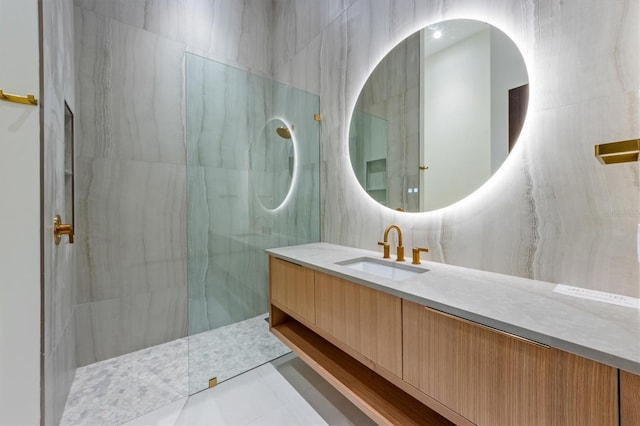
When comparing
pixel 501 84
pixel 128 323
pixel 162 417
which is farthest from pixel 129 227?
pixel 501 84

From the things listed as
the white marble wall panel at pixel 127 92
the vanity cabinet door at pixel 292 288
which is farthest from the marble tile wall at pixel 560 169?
the white marble wall panel at pixel 127 92

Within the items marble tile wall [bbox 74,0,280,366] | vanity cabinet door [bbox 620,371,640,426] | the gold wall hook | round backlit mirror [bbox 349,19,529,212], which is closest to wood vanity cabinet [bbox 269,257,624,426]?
vanity cabinet door [bbox 620,371,640,426]

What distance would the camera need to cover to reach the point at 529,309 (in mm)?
818

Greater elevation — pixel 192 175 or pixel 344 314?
pixel 192 175

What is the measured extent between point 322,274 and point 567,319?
0.98 meters

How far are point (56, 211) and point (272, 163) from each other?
1.31 meters

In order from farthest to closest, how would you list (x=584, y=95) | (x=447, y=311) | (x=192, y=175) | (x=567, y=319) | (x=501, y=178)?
1. (x=192, y=175)
2. (x=501, y=178)
3. (x=584, y=95)
4. (x=447, y=311)
5. (x=567, y=319)

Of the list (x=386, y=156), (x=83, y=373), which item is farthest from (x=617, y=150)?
(x=83, y=373)

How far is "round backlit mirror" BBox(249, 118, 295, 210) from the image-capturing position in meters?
2.03

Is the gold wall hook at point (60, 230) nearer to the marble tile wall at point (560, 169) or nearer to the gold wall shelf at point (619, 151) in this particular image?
the marble tile wall at point (560, 169)

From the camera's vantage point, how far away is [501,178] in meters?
1.21

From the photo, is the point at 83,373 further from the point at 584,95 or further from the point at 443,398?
the point at 584,95
